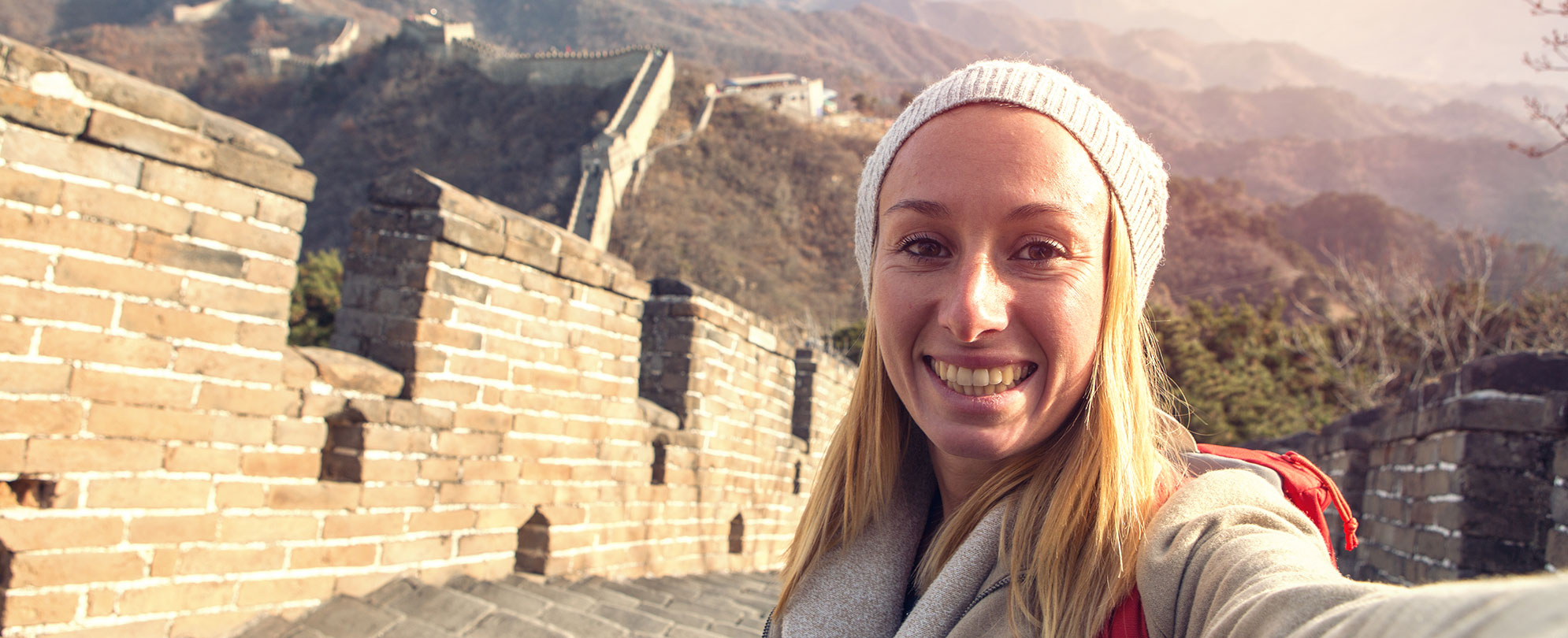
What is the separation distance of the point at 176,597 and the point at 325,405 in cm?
73

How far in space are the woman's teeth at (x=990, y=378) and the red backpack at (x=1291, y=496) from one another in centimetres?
31

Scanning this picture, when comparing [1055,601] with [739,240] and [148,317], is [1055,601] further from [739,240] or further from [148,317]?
[739,240]

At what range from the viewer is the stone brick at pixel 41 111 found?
95.6 inches

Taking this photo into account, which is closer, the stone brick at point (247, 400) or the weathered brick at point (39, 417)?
the weathered brick at point (39, 417)

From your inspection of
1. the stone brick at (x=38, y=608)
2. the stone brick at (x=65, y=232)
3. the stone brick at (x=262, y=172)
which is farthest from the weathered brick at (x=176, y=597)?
the stone brick at (x=262, y=172)

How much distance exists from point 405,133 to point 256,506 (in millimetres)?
59206

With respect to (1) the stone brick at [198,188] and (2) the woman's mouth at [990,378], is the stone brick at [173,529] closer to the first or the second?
(1) the stone brick at [198,188]

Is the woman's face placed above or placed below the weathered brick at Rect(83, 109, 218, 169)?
below

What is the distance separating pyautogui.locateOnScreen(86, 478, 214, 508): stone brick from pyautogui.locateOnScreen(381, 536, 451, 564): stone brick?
27.1 inches

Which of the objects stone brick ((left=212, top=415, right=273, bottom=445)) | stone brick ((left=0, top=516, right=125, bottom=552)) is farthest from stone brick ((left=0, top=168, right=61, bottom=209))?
stone brick ((left=0, top=516, right=125, bottom=552))

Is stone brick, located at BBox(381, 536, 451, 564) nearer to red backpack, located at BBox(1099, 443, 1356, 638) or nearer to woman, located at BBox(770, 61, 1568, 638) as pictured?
woman, located at BBox(770, 61, 1568, 638)

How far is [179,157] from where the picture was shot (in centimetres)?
275

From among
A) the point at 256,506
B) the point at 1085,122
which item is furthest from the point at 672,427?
the point at 1085,122

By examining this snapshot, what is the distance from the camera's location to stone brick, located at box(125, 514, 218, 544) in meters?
2.68
